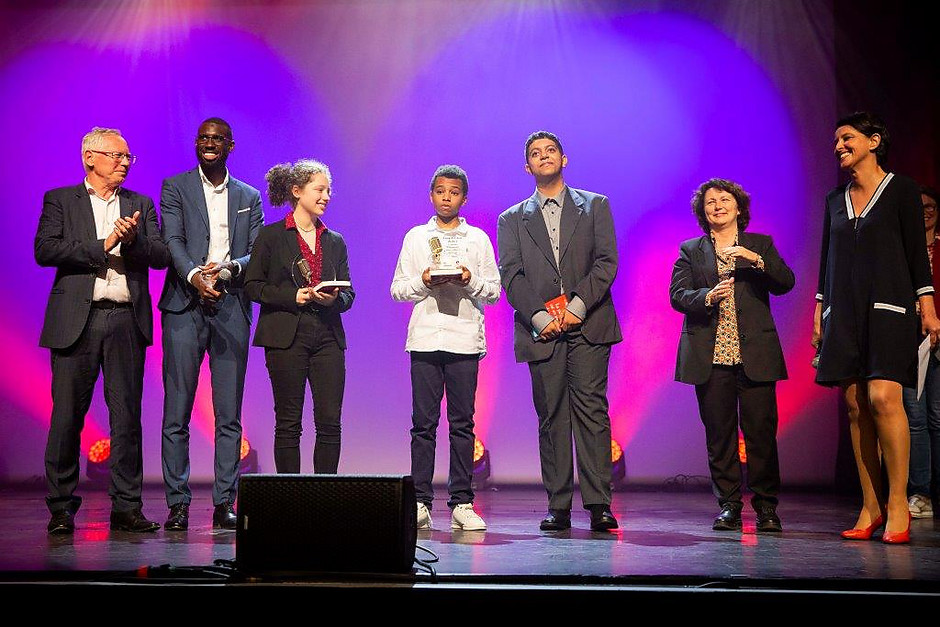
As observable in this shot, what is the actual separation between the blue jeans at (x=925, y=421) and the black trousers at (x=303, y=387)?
126 inches

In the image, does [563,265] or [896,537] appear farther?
[563,265]

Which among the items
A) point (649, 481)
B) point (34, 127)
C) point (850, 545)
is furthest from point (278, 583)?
point (34, 127)

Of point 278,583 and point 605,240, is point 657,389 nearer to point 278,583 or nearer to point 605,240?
point 605,240

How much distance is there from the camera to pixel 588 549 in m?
3.44

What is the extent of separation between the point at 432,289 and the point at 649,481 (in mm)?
2579

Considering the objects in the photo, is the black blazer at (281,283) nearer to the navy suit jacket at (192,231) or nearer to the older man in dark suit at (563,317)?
the navy suit jacket at (192,231)

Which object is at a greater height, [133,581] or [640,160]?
[640,160]

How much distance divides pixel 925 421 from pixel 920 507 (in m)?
0.60

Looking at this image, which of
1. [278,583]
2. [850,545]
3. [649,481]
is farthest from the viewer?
[649,481]

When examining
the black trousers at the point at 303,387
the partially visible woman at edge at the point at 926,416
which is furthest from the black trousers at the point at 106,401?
the partially visible woman at edge at the point at 926,416

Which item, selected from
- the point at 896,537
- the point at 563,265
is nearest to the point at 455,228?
the point at 563,265

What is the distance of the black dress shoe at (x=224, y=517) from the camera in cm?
412

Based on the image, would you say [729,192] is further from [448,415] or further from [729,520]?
[448,415]

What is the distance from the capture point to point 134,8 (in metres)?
6.30
